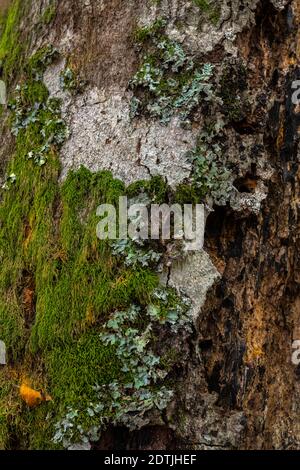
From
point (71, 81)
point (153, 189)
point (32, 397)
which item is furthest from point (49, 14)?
point (32, 397)

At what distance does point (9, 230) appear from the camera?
2.86 metres

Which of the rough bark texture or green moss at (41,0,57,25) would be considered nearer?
the rough bark texture

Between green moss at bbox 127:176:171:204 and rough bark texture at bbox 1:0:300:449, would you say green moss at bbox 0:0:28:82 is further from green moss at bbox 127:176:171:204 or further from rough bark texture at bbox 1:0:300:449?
green moss at bbox 127:176:171:204

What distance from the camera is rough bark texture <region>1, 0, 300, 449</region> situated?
96.2 inches

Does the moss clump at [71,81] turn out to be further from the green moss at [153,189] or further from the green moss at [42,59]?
the green moss at [153,189]

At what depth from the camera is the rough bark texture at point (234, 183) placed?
244 centimetres

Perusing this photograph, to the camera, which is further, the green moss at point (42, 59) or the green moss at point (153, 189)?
the green moss at point (42, 59)

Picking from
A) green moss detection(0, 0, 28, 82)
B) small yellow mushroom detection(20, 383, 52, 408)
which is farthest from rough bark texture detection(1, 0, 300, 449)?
green moss detection(0, 0, 28, 82)

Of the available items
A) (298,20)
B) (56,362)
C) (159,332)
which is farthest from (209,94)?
(56,362)

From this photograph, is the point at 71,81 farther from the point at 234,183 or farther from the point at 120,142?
the point at 234,183

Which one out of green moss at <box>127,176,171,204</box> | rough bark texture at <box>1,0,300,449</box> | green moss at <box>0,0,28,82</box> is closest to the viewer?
rough bark texture at <box>1,0,300,449</box>

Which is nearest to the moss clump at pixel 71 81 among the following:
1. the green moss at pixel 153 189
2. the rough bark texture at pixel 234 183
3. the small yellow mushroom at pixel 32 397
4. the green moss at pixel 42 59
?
the rough bark texture at pixel 234 183

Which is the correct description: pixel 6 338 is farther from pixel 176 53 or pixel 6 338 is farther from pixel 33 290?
pixel 176 53
